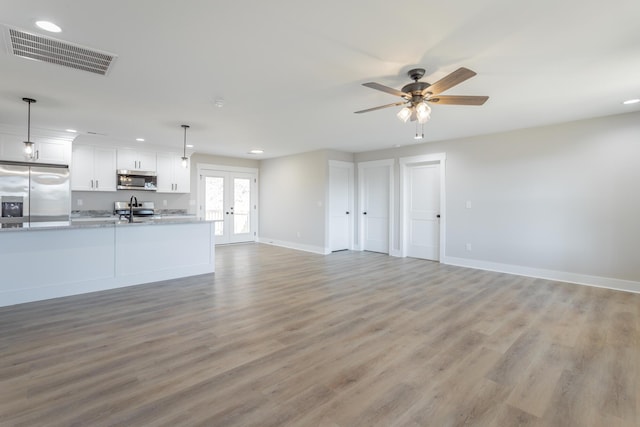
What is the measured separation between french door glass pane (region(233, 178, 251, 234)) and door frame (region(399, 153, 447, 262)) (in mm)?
4437

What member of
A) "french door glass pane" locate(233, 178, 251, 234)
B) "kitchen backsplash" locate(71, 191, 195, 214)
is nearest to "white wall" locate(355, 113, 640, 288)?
"french door glass pane" locate(233, 178, 251, 234)

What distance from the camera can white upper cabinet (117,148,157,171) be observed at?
264 inches

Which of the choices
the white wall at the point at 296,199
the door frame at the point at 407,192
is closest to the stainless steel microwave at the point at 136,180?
the white wall at the point at 296,199

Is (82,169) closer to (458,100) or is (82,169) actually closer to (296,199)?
(296,199)

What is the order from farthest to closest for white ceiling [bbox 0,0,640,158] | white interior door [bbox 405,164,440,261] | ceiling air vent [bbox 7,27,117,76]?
white interior door [bbox 405,164,440,261], ceiling air vent [bbox 7,27,117,76], white ceiling [bbox 0,0,640,158]

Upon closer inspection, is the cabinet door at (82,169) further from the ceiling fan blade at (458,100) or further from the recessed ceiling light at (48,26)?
the ceiling fan blade at (458,100)

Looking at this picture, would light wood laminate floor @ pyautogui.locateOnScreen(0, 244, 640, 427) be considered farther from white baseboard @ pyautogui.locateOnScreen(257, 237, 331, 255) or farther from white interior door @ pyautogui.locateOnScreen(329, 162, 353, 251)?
white interior door @ pyautogui.locateOnScreen(329, 162, 353, 251)

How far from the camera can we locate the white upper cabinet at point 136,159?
670 centimetres

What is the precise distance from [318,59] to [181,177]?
584 centimetres

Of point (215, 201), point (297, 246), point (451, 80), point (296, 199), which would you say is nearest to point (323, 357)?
point (451, 80)

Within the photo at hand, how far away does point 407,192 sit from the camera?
22.5 feet

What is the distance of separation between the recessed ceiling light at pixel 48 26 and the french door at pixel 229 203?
19.4 ft

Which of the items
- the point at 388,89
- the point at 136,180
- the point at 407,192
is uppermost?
the point at 388,89

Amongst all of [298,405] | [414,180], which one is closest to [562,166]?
[414,180]
